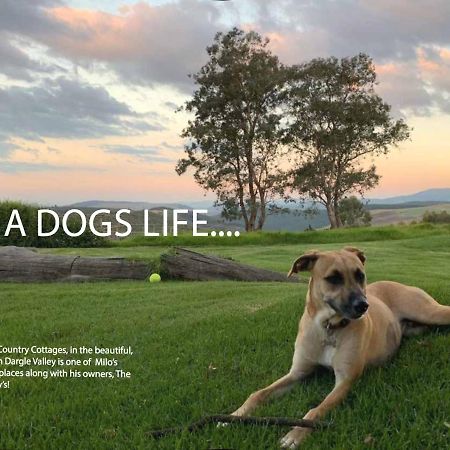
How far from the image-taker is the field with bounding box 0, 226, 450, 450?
138 inches

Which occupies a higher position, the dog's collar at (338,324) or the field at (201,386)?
the dog's collar at (338,324)

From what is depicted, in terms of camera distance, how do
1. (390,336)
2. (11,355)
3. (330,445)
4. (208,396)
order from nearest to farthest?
(330,445), (208,396), (390,336), (11,355)

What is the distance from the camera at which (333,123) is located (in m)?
39.7

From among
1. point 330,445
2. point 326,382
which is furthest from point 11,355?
point 330,445

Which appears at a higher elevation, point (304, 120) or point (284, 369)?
point (304, 120)

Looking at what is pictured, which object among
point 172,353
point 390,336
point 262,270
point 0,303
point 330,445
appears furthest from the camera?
point 262,270

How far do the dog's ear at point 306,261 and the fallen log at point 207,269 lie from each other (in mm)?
8092

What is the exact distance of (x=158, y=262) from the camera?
12844mm

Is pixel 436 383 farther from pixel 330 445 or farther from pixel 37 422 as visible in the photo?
pixel 37 422

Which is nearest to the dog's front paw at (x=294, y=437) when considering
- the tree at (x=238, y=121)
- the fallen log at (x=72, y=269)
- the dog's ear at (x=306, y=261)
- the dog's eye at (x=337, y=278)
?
the dog's eye at (x=337, y=278)

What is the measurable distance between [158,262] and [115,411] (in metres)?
8.83

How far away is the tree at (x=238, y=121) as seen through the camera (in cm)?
3747

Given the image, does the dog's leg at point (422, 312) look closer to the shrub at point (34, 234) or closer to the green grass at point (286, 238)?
the shrub at point (34, 234)

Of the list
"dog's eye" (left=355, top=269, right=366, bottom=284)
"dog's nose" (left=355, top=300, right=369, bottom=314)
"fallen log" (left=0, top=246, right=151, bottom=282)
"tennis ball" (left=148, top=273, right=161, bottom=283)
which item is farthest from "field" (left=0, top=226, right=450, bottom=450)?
"fallen log" (left=0, top=246, right=151, bottom=282)
